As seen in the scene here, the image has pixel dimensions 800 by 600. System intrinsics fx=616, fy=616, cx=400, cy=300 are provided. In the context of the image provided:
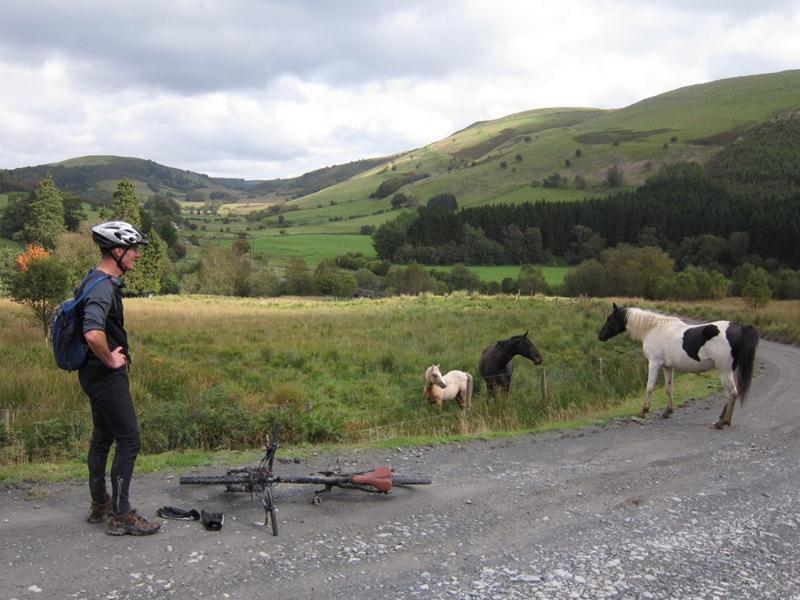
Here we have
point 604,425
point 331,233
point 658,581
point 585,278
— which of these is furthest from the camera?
point 331,233

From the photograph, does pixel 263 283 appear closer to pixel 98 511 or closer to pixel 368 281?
pixel 368 281

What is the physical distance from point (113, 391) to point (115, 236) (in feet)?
4.56

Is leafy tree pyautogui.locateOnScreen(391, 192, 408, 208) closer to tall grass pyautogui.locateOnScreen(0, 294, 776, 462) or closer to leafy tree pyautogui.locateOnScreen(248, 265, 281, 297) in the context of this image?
leafy tree pyautogui.locateOnScreen(248, 265, 281, 297)

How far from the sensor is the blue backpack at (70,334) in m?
5.36

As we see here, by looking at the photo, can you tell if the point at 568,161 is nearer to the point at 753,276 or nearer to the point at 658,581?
the point at 753,276

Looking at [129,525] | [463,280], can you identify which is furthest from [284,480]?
[463,280]

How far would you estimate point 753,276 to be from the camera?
41.5 m

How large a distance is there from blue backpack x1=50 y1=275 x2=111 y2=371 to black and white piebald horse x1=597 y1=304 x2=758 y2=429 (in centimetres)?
998

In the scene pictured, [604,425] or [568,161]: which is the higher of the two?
[568,161]

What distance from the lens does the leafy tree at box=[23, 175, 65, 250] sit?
74.4 m

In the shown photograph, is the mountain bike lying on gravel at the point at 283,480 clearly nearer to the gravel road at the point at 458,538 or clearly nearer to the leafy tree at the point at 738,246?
the gravel road at the point at 458,538

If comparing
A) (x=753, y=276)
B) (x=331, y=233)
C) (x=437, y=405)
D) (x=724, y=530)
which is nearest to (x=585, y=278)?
(x=753, y=276)

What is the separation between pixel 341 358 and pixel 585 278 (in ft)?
196

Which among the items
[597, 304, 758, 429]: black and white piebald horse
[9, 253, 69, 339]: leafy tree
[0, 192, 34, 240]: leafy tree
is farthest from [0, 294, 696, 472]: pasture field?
[0, 192, 34, 240]: leafy tree
